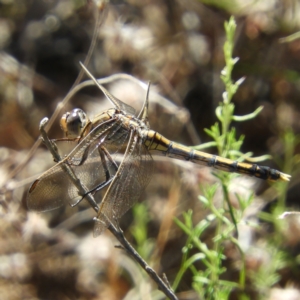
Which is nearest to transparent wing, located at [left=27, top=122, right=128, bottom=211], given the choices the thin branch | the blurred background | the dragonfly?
the dragonfly

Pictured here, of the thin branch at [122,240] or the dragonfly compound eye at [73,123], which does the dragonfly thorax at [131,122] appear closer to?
the dragonfly compound eye at [73,123]

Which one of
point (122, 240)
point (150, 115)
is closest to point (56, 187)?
point (122, 240)

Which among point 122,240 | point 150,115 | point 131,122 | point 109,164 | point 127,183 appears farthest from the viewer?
point 150,115

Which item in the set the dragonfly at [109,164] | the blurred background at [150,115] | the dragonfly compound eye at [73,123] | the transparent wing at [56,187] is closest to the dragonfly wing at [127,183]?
the dragonfly at [109,164]

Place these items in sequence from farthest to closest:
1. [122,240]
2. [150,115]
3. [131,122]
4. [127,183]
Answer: [150,115] < [131,122] < [127,183] < [122,240]

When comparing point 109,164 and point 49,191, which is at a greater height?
point 109,164

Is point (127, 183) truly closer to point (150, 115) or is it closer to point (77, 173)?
point (77, 173)

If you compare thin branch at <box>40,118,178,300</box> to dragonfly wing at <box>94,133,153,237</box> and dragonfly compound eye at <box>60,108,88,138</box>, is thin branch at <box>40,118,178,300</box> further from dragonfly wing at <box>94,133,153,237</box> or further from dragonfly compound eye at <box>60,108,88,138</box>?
dragonfly compound eye at <box>60,108,88,138</box>
